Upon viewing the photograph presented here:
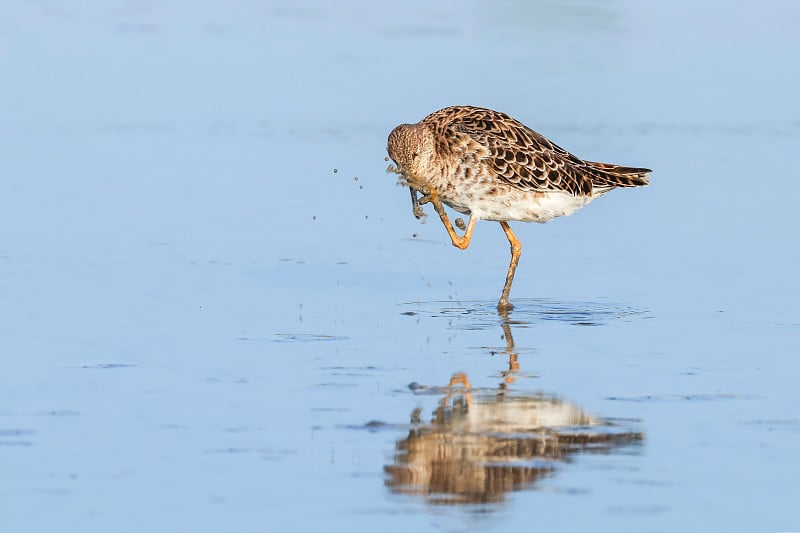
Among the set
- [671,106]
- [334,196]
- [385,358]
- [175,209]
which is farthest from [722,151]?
[385,358]

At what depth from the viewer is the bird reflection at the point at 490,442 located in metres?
7.87

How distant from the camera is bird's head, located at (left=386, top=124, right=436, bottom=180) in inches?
495

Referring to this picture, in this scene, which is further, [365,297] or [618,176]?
[618,176]

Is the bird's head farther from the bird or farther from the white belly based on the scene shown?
the white belly

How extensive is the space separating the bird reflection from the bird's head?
10.7 ft

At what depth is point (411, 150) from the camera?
12.6 m

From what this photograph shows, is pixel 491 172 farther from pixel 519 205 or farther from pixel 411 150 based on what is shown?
pixel 411 150

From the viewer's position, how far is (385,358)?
1040cm

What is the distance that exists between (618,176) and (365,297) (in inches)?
110

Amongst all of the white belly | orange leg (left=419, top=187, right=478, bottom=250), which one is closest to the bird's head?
orange leg (left=419, top=187, right=478, bottom=250)

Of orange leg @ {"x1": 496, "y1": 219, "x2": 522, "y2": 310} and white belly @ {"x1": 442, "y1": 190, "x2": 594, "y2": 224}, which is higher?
white belly @ {"x1": 442, "y1": 190, "x2": 594, "y2": 224}

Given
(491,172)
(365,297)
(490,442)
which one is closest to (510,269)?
(491,172)

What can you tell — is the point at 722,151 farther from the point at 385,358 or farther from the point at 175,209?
the point at 385,358

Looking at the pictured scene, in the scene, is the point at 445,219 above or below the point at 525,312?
above
